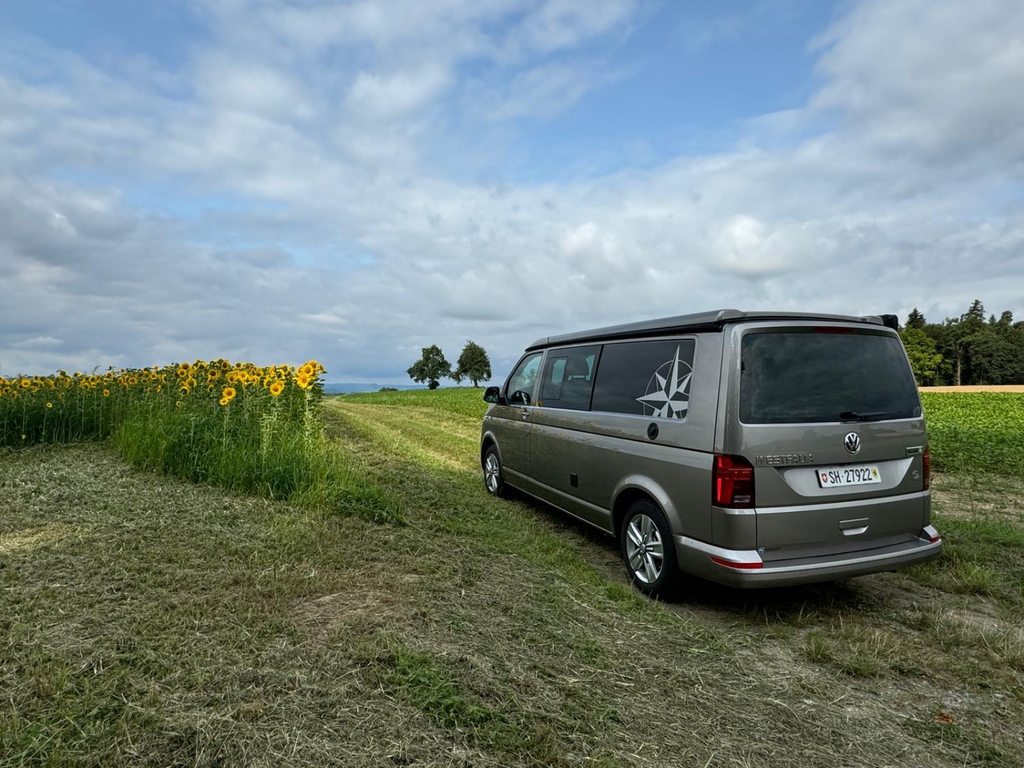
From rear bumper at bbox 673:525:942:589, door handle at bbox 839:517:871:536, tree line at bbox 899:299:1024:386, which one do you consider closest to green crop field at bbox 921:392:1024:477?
rear bumper at bbox 673:525:942:589

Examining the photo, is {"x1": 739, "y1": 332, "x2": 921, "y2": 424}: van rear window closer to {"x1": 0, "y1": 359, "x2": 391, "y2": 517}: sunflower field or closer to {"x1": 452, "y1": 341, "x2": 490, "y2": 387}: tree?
{"x1": 0, "y1": 359, "x2": 391, "y2": 517}: sunflower field

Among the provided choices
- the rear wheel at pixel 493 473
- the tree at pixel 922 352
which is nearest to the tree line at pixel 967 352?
the tree at pixel 922 352

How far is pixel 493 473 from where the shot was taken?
7.83m

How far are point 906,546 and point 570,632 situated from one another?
8.26 feet

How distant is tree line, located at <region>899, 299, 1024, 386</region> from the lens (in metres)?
78.6

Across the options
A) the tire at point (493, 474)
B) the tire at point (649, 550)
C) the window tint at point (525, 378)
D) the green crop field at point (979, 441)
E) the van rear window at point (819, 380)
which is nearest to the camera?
the van rear window at point (819, 380)

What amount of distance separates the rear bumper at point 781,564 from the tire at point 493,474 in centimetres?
364

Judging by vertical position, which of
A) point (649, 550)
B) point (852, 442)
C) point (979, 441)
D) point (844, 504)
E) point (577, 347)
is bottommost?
point (649, 550)

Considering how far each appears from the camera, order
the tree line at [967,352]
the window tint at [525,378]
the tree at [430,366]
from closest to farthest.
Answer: the window tint at [525,378] < the tree at [430,366] < the tree line at [967,352]

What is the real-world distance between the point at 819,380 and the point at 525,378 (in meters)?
3.65

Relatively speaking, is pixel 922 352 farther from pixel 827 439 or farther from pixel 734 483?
pixel 734 483

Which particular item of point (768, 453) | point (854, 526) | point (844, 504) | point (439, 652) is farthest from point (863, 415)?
point (439, 652)

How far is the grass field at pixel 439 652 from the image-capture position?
7.61 feet

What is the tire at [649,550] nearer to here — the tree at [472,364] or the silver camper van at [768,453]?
the silver camper van at [768,453]
